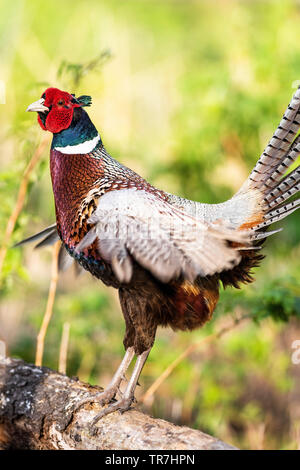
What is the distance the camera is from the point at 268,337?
5.91 m

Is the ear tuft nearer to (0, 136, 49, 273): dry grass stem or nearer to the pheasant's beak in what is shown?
the pheasant's beak

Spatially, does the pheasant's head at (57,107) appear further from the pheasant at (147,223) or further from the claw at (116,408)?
the claw at (116,408)

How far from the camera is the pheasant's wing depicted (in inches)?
105

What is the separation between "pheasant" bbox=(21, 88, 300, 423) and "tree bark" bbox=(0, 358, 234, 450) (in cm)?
10

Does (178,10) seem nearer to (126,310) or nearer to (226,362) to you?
(226,362)

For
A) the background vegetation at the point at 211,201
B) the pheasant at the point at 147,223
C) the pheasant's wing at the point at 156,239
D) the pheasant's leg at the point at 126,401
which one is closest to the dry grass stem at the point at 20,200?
the background vegetation at the point at 211,201

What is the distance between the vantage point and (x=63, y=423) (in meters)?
3.00

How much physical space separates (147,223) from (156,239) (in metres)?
0.11

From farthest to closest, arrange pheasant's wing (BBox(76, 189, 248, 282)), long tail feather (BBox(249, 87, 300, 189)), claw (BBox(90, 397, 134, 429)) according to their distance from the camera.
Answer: long tail feather (BBox(249, 87, 300, 189)), claw (BBox(90, 397, 134, 429)), pheasant's wing (BBox(76, 189, 248, 282))

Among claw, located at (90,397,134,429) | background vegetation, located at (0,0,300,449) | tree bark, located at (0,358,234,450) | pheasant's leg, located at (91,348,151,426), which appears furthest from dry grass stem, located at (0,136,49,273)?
claw, located at (90,397,134,429)

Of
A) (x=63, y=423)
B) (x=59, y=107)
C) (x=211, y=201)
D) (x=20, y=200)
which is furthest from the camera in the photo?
(x=211, y=201)

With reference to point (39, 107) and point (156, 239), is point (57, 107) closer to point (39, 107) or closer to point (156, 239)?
point (39, 107)

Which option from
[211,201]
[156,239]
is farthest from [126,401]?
[211,201]
